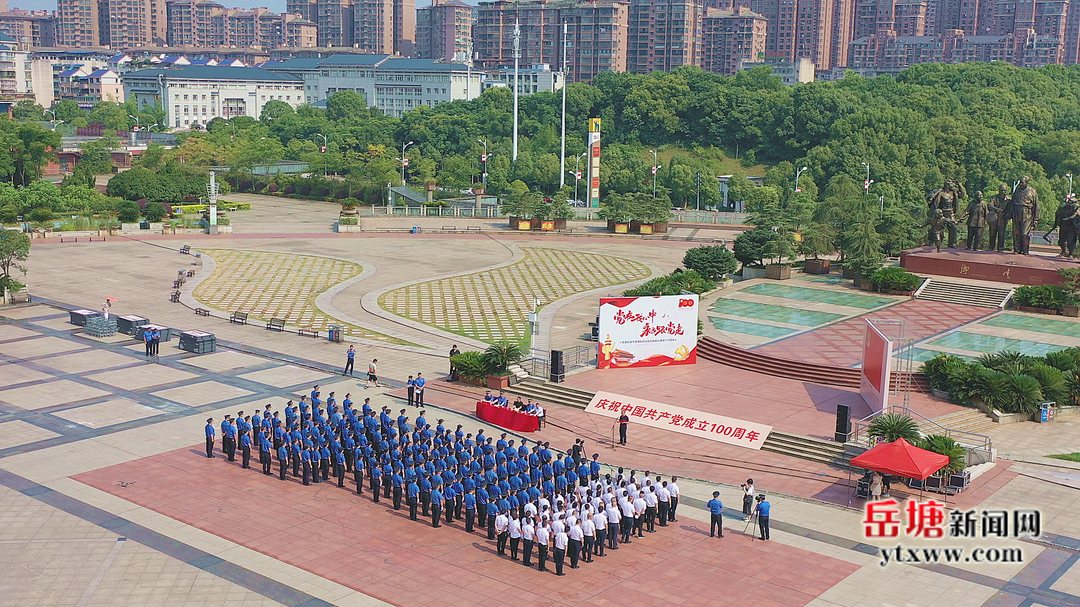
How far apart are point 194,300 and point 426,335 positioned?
13464mm

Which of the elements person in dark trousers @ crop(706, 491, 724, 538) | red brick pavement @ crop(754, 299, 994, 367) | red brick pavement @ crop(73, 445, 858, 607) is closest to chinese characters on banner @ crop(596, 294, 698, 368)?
red brick pavement @ crop(754, 299, 994, 367)

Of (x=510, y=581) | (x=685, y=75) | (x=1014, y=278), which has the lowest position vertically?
(x=510, y=581)

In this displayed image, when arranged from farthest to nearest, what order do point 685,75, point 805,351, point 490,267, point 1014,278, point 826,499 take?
1. point 685,75
2. point 490,267
3. point 1014,278
4. point 805,351
5. point 826,499

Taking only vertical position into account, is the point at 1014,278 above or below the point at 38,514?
above

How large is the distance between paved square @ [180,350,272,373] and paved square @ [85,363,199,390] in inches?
40.1

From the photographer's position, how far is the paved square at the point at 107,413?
31.6m

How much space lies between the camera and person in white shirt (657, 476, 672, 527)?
952 inches

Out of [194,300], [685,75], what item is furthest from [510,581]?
[685,75]

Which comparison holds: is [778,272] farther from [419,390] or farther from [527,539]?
[527,539]

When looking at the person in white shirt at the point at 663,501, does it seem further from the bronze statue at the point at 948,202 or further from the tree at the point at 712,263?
the bronze statue at the point at 948,202

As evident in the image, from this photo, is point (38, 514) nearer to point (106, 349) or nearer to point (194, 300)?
point (106, 349)

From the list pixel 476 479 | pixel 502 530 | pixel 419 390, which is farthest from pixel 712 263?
pixel 502 530

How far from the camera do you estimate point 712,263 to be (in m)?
52.3

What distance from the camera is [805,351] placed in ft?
128
